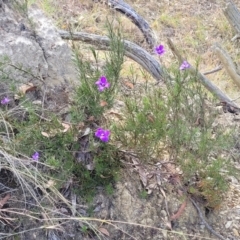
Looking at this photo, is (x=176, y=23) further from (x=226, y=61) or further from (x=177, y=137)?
(x=177, y=137)

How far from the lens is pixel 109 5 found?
614 centimetres

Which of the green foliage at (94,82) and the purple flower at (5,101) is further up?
the green foliage at (94,82)

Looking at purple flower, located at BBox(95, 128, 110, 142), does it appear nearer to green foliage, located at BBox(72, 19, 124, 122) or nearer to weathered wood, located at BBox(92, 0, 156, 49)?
green foliage, located at BBox(72, 19, 124, 122)

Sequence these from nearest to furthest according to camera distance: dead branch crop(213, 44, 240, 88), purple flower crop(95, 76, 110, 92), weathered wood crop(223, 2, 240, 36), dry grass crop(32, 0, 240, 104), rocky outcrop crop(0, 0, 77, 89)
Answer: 1. purple flower crop(95, 76, 110, 92)
2. rocky outcrop crop(0, 0, 77, 89)
3. dead branch crop(213, 44, 240, 88)
4. weathered wood crop(223, 2, 240, 36)
5. dry grass crop(32, 0, 240, 104)

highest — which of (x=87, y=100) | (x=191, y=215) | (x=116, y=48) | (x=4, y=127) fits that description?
(x=116, y=48)

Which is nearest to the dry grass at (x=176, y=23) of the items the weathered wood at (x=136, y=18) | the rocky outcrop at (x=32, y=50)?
the weathered wood at (x=136, y=18)

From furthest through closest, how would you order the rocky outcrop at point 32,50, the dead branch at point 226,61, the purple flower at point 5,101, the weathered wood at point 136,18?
1. the weathered wood at point 136,18
2. the dead branch at point 226,61
3. the rocky outcrop at point 32,50
4. the purple flower at point 5,101

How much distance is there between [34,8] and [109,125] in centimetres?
114

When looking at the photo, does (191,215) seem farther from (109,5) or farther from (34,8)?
(109,5)

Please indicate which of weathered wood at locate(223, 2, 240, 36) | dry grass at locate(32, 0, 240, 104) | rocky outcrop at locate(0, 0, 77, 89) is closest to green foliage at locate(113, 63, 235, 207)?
rocky outcrop at locate(0, 0, 77, 89)

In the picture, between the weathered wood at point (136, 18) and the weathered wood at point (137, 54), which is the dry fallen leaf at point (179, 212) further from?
the weathered wood at point (136, 18)

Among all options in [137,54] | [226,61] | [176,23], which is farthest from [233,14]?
[176,23]

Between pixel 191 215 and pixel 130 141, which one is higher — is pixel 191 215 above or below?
below

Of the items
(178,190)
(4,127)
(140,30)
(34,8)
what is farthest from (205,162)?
(140,30)
